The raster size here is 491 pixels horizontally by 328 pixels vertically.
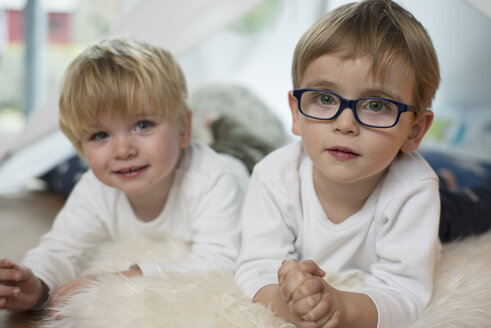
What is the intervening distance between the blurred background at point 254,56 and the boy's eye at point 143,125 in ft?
1.62

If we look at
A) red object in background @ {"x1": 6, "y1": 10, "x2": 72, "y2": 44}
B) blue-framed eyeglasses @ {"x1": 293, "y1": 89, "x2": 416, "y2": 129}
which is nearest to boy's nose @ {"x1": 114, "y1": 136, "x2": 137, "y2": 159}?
blue-framed eyeglasses @ {"x1": 293, "y1": 89, "x2": 416, "y2": 129}

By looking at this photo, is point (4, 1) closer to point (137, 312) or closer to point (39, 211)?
point (39, 211)

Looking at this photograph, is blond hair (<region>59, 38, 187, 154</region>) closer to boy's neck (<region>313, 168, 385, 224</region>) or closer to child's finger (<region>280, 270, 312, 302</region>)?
boy's neck (<region>313, 168, 385, 224</region>)

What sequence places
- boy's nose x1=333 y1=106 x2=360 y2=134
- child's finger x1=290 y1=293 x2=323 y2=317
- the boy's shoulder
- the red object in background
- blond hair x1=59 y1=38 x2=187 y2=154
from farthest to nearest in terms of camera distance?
the red object in background → blond hair x1=59 y1=38 x2=187 y2=154 → the boy's shoulder → boy's nose x1=333 y1=106 x2=360 y2=134 → child's finger x1=290 y1=293 x2=323 y2=317

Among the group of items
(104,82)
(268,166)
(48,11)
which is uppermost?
(48,11)

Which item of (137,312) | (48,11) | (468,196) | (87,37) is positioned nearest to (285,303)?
(137,312)

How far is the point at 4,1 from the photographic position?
12.8 feet

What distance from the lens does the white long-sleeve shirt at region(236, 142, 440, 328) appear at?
89 centimetres

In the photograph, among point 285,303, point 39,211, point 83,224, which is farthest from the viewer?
point 39,211

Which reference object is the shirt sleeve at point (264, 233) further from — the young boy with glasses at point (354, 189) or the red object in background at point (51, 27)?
the red object in background at point (51, 27)

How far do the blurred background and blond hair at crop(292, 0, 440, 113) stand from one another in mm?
346

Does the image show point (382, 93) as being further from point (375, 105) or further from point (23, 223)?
point (23, 223)

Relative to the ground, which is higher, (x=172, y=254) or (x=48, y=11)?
(x=48, y=11)

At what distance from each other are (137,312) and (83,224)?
439mm
